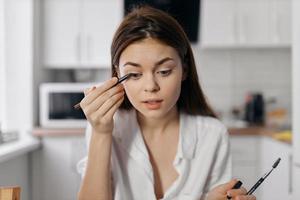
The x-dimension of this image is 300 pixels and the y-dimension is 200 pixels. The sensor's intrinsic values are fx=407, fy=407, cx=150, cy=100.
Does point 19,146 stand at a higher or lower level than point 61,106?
lower

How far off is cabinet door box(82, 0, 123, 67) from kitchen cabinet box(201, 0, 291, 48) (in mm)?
562

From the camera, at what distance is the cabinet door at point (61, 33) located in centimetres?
246

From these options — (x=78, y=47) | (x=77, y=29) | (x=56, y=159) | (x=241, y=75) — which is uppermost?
(x=77, y=29)

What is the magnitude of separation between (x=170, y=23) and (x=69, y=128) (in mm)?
1587

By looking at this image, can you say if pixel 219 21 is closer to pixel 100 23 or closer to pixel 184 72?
pixel 100 23

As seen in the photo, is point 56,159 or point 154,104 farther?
point 56,159

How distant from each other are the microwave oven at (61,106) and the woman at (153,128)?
1412 millimetres

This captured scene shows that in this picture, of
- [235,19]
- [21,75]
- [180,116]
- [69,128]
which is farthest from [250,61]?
[180,116]

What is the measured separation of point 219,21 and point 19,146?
141 centimetres

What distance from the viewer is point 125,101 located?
93 cm

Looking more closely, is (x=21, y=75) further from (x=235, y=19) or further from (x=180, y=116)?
(x=180, y=116)

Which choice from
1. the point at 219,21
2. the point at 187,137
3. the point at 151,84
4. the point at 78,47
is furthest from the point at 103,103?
the point at 219,21

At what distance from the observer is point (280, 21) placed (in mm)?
2543

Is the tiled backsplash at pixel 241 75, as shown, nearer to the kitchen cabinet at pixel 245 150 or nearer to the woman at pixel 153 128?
the kitchen cabinet at pixel 245 150
